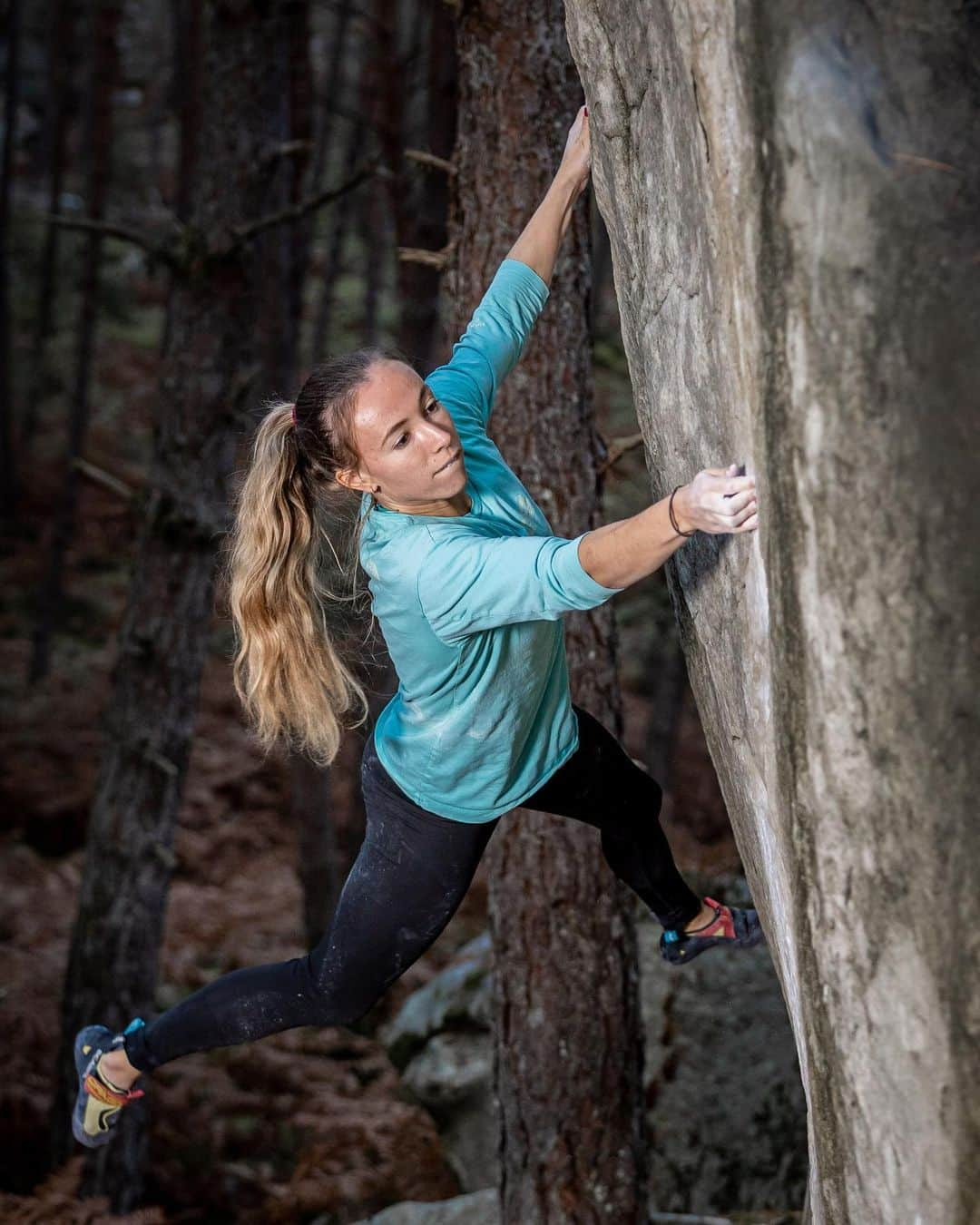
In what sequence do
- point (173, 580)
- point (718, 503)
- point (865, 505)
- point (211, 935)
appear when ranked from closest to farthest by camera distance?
point (865, 505) < point (718, 503) < point (173, 580) < point (211, 935)

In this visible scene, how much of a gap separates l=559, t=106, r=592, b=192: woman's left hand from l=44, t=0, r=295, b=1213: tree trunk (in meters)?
3.51

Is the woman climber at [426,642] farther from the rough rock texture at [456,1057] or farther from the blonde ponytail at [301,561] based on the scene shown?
Result: the rough rock texture at [456,1057]

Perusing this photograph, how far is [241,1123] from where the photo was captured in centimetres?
809

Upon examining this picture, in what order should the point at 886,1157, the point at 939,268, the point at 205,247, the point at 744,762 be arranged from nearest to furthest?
the point at 939,268, the point at 886,1157, the point at 744,762, the point at 205,247

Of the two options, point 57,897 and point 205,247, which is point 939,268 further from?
point 57,897

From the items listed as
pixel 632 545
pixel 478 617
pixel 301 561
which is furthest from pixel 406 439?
pixel 632 545

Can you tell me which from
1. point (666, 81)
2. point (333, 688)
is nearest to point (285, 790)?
point (333, 688)

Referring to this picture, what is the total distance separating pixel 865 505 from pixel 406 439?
3.70ft

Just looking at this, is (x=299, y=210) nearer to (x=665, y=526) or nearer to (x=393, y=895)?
(x=393, y=895)

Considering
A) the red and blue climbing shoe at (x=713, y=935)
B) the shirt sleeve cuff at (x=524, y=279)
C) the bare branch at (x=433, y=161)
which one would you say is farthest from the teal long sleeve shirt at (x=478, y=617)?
the bare branch at (x=433, y=161)

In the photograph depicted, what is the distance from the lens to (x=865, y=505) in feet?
6.79

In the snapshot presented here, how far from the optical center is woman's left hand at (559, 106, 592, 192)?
3.54m

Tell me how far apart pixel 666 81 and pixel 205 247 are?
4.63 metres

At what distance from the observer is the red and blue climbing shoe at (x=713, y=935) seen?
3805 millimetres
